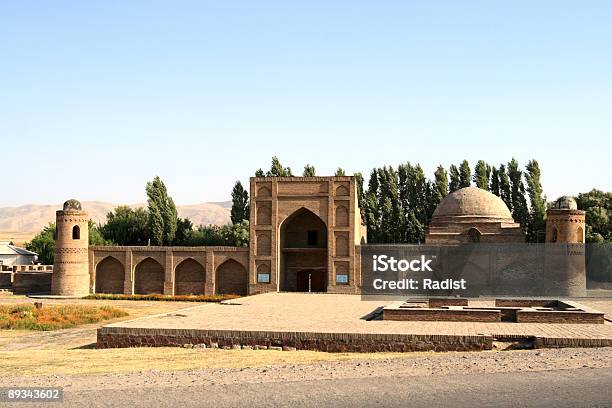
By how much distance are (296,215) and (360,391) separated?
3048 centimetres

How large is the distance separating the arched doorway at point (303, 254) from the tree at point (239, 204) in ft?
48.9

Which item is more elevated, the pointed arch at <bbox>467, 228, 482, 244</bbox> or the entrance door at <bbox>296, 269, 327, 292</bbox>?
the pointed arch at <bbox>467, 228, 482, 244</bbox>

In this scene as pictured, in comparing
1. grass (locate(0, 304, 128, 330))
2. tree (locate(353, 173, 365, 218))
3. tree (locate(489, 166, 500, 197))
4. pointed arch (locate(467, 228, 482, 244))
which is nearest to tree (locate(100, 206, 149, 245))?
tree (locate(353, 173, 365, 218))

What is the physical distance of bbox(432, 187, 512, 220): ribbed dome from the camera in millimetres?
45344

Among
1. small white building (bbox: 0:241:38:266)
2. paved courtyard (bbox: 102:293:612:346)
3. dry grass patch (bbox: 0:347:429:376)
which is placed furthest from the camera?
small white building (bbox: 0:241:38:266)

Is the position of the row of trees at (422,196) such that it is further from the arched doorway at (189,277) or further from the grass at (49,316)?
A: the grass at (49,316)

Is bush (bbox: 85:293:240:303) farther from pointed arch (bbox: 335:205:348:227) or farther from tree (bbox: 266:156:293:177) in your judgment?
tree (bbox: 266:156:293:177)

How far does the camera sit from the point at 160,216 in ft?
182

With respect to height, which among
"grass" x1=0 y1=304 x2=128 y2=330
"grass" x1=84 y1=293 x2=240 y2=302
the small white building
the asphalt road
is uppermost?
the small white building

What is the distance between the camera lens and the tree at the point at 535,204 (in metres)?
52.2

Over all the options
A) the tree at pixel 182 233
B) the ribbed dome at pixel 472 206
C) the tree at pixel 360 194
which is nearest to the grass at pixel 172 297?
the ribbed dome at pixel 472 206

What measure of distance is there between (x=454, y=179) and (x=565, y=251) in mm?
17771

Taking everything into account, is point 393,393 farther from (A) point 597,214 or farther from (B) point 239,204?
(B) point 239,204

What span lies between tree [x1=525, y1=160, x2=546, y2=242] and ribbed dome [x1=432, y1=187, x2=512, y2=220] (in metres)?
6.60
